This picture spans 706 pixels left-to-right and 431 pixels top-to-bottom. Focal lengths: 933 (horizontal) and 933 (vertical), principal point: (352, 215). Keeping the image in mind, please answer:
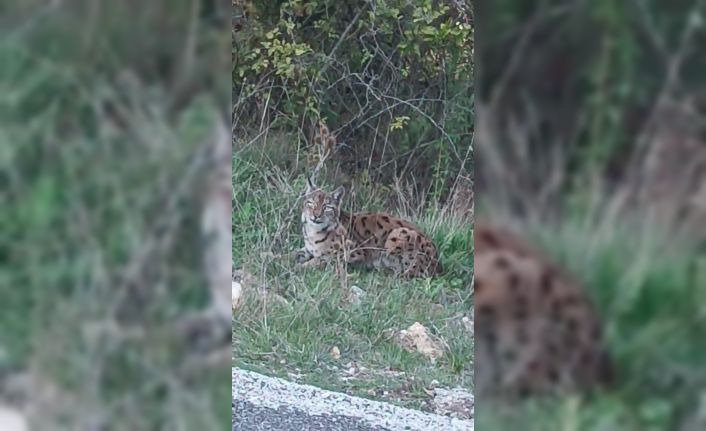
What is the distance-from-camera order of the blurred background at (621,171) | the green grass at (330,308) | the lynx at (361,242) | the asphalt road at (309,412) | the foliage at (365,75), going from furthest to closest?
the foliage at (365,75), the lynx at (361,242), the green grass at (330,308), the asphalt road at (309,412), the blurred background at (621,171)

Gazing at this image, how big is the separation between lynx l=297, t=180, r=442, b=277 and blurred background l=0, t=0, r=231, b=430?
3.40 metres

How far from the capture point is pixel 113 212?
3.59ft

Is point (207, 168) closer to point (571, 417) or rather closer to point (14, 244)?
point (14, 244)

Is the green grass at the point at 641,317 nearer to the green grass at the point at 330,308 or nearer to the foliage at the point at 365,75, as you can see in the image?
the green grass at the point at 330,308

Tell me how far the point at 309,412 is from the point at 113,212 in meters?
2.42

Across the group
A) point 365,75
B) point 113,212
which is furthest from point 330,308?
point 113,212

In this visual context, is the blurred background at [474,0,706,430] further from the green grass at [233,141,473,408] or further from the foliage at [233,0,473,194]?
the foliage at [233,0,473,194]

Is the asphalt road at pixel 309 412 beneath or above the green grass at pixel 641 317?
beneath

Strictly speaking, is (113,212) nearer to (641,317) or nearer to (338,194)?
(641,317)

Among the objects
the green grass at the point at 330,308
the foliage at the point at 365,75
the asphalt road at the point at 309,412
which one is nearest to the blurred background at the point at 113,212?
the asphalt road at the point at 309,412

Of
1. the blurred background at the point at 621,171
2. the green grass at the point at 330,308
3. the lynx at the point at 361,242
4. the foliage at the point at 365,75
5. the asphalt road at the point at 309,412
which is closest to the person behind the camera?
the blurred background at the point at 621,171

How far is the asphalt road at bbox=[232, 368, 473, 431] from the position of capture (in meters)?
3.30

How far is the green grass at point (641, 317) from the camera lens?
1.01 metres

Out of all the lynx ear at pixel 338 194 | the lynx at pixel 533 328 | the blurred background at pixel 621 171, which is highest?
the blurred background at pixel 621 171
